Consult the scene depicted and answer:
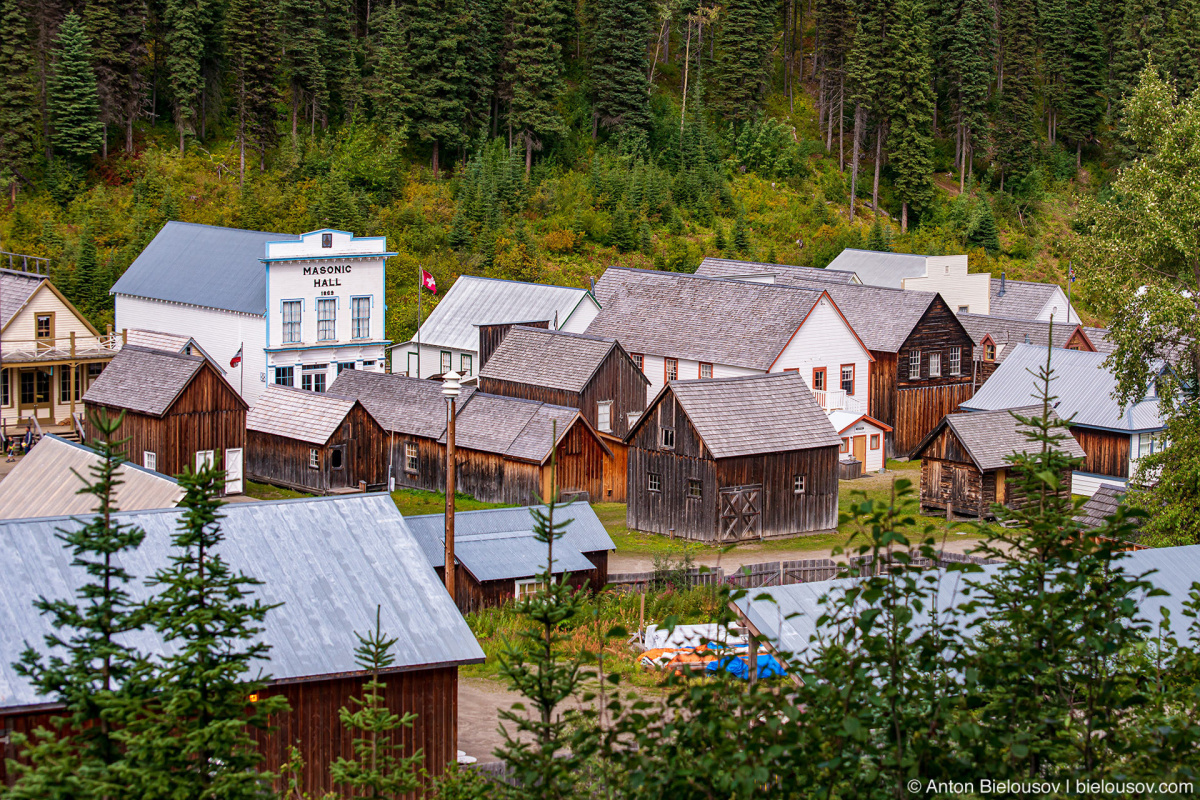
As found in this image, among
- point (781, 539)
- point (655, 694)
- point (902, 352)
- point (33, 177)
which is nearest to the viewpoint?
point (655, 694)

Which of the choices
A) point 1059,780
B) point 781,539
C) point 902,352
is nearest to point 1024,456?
point 1059,780

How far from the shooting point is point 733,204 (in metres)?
77.4

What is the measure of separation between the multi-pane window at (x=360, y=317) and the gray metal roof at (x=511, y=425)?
26.8 ft

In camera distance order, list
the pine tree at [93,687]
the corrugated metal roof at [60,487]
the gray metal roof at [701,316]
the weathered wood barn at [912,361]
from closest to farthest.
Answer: the pine tree at [93,687]
the corrugated metal roof at [60,487]
the gray metal roof at [701,316]
the weathered wood barn at [912,361]

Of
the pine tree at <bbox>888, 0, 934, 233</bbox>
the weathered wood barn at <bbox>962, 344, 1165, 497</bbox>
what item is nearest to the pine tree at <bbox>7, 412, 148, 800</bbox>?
the weathered wood barn at <bbox>962, 344, 1165, 497</bbox>

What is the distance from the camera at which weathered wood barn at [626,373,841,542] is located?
A: 37.4m

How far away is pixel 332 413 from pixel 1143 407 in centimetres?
2568

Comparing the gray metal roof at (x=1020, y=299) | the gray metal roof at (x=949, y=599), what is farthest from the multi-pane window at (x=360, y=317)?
the gray metal roof at (x=1020, y=299)

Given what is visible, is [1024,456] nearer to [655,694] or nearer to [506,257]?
[655,694]

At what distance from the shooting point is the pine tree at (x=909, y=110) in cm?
8206

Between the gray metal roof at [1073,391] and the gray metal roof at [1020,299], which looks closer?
A: the gray metal roof at [1073,391]

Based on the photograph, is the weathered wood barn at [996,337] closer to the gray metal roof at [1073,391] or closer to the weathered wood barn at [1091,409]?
the gray metal roof at [1073,391]

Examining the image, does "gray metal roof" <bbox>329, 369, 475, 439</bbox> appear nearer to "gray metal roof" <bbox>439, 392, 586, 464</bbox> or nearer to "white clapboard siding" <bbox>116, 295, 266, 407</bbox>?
"gray metal roof" <bbox>439, 392, 586, 464</bbox>

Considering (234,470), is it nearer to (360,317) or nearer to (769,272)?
(360,317)
